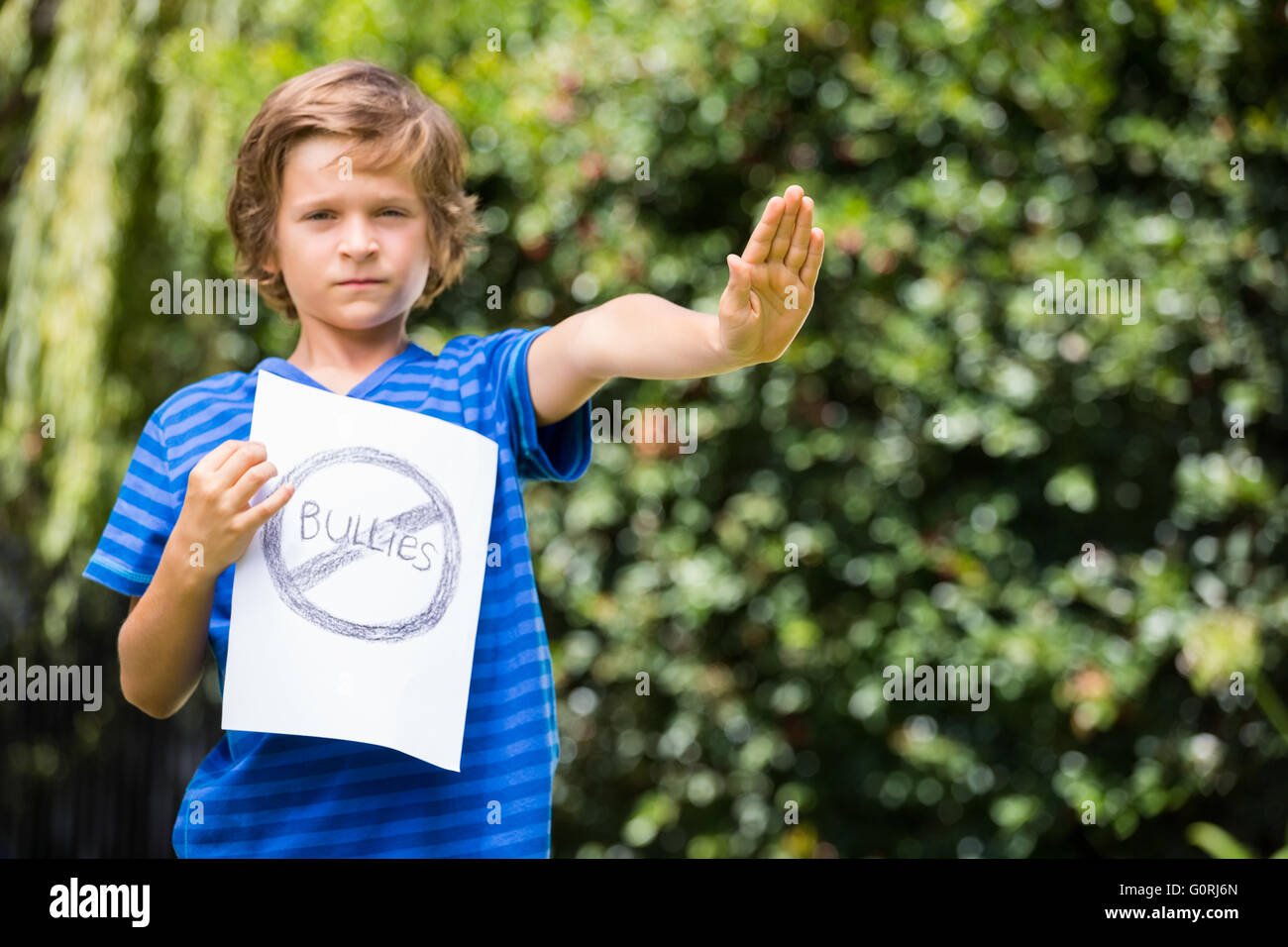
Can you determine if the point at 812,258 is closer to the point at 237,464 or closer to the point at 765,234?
the point at 765,234

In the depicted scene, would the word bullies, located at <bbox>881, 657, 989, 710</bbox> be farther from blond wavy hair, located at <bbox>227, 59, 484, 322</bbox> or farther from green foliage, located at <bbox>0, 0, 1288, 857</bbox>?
blond wavy hair, located at <bbox>227, 59, 484, 322</bbox>

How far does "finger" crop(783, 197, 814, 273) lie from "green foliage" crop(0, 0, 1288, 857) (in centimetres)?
179

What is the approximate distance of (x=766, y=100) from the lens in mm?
3053

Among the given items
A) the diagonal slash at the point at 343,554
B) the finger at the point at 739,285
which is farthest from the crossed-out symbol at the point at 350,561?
the finger at the point at 739,285

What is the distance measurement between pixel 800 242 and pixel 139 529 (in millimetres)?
722

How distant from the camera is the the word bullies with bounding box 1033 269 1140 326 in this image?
2.85m

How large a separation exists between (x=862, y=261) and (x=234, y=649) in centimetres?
211

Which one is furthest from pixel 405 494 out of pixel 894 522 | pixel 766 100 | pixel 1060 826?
pixel 1060 826

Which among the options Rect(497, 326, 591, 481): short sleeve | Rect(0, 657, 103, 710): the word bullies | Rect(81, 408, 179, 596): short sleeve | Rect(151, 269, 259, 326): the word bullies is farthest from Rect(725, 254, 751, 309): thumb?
Rect(0, 657, 103, 710): the word bullies

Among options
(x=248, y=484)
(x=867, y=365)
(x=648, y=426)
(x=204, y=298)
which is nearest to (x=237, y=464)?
(x=248, y=484)

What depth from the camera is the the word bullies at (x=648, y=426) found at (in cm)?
302
